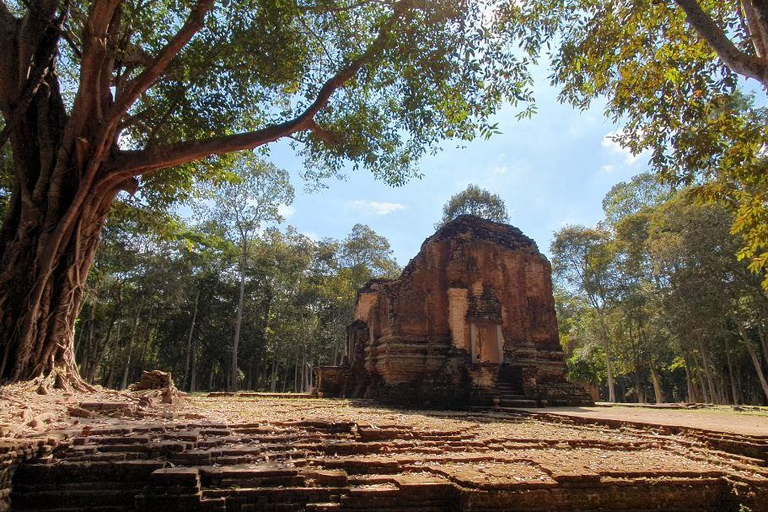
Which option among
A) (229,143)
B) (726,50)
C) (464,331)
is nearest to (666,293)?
(464,331)

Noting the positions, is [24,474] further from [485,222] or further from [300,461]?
[485,222]

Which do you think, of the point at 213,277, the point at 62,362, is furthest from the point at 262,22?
the point at 213,277

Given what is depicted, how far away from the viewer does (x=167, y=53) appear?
725 cm

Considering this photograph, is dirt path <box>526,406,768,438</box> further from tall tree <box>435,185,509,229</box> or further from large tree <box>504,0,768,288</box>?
tall tree <box>435,185,509,229</box>

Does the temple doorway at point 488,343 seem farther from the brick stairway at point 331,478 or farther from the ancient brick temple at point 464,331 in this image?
the brick stairway at point 331,478

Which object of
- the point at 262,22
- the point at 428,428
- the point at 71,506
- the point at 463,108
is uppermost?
the point at 262,22

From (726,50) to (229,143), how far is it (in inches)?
300

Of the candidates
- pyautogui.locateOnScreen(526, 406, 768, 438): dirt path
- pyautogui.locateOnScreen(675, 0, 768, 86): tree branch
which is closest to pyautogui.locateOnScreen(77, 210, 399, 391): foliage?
pyautogui.locateOnScreen(526, 406, 768, 438): dirt path

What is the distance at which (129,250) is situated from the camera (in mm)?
24219

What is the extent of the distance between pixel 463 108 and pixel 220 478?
833 centimetres

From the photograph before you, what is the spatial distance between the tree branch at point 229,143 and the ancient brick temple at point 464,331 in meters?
8.03

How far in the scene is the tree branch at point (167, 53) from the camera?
708 centimetres

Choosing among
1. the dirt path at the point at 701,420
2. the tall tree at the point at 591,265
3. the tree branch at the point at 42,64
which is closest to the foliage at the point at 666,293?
the tall tree at the point at 591,265

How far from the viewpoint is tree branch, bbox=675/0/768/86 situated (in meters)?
5.11
